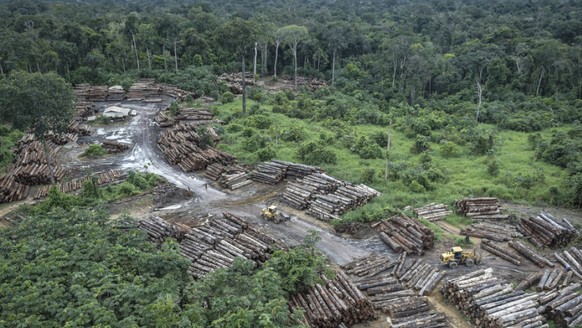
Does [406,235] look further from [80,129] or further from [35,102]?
[80,129]

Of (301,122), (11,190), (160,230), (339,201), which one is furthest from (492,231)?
(11,190)

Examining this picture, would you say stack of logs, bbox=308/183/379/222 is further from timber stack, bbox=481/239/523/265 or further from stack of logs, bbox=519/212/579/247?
stack of logs, bbox=519/212/579/247

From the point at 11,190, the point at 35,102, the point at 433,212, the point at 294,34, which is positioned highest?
the point at 294,34

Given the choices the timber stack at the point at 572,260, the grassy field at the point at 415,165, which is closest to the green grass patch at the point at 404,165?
the grassy field at the point at 415,165

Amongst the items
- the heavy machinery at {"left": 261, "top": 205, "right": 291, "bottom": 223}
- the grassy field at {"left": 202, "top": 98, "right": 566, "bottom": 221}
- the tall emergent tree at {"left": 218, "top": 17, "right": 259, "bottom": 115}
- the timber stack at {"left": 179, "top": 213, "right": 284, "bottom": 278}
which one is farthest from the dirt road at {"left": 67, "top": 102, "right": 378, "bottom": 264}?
the tall emergent tree at {"left": 218, "top": 17, "right": 259, "bottom": 115}

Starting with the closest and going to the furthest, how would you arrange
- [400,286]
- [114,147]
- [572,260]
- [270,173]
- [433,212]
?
[400,286]
[572,260]
[433,212]
[270,173]
[114,147]

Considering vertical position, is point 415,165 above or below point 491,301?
below

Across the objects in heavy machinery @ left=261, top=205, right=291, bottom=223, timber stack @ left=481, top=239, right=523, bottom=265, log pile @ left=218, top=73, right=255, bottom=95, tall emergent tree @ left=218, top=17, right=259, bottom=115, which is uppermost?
tall emergent tree @ left=218, top=17, right=259, bottom=115

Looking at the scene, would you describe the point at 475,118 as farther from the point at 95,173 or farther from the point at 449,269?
the point at 95,173
